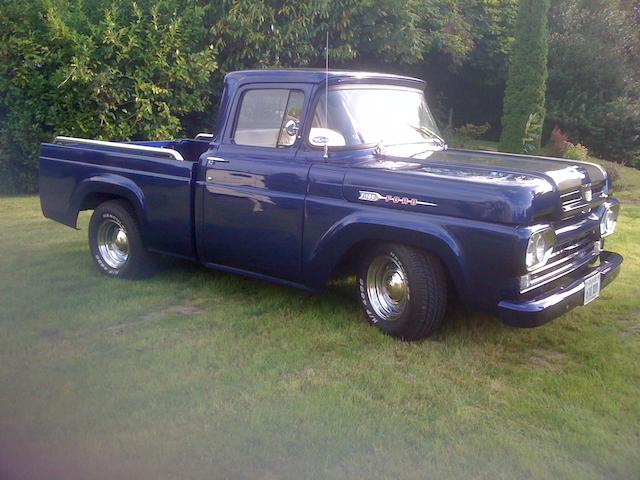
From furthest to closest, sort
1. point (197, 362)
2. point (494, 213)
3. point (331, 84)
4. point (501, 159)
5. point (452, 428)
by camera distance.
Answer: point (501, 159)
point (331, 84)
point (197, 362)
point (494, 213)
point (452, 428)

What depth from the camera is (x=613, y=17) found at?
696 inches

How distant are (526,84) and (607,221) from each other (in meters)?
10.4

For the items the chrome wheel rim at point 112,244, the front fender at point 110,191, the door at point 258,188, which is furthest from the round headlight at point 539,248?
the chrome wheel rim at point 112,244

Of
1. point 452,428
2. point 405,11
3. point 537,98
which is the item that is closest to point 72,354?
point 452,428

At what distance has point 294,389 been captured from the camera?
404 cm

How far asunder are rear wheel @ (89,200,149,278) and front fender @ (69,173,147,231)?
12cm

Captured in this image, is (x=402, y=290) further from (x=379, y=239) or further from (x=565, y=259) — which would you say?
(x=565, y=259)

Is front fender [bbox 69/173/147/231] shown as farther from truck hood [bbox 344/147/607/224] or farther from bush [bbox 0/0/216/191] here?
bush [bbox 0/0/216/191]

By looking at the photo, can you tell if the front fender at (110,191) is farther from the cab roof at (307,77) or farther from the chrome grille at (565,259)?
the chrome grille at (565,259)

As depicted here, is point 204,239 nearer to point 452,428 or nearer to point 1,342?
point 1,342

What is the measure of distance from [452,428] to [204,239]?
8.85 feet

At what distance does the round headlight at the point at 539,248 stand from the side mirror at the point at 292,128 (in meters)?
1.90

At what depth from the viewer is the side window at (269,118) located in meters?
5.21

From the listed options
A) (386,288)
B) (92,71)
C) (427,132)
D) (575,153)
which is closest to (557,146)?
(575,153)
